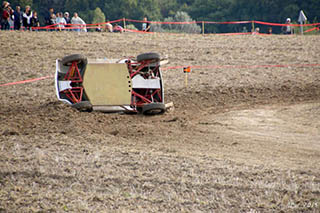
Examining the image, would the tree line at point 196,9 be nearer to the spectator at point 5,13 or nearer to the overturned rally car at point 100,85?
the spectator at point 5,13

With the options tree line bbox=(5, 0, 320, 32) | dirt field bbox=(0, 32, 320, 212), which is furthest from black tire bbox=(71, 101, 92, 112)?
tree line bbox=(5, 0, 320, 32)

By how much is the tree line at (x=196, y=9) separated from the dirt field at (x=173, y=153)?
55994mm

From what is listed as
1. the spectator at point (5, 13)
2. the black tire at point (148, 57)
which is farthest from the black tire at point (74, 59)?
the spectator at point (5, 13)

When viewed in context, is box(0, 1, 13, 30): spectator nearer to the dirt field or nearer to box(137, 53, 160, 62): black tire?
the dirt field

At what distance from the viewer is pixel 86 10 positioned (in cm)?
7788

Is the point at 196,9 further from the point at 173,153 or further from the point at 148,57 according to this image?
the point at 173,153

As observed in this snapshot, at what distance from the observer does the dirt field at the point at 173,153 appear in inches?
221

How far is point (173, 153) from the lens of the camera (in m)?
7.54

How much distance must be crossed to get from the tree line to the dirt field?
55994 millimetres

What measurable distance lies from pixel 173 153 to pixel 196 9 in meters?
79.5

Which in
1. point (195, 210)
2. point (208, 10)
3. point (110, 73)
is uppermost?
point (208, 10)

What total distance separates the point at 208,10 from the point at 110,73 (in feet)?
249

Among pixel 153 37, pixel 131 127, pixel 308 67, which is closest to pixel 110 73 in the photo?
pixel 131 127

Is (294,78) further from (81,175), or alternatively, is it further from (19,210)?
(19,210)
